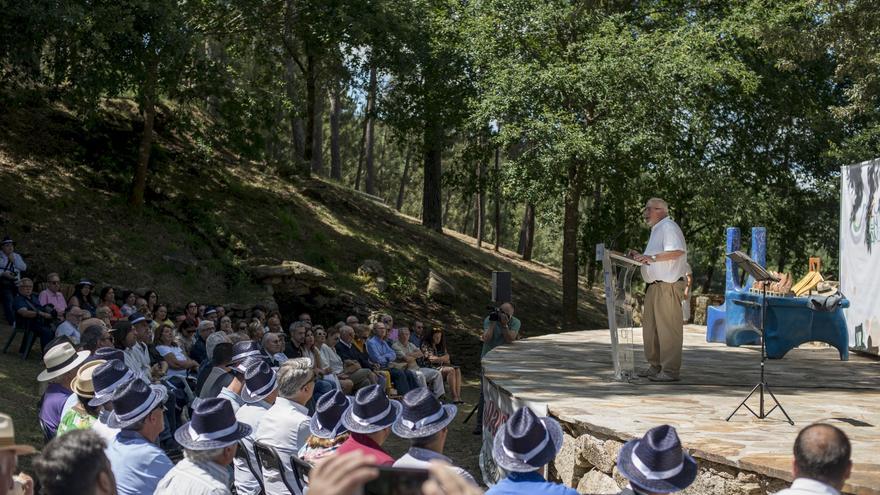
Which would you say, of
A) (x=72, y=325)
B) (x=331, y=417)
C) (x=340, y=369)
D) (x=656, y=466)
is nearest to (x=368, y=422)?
(x=331, y=417)

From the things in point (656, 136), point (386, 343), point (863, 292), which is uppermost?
point (656, 136)

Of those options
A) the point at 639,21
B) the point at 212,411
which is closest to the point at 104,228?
the point at 639,21

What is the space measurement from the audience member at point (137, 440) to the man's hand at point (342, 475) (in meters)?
2.73

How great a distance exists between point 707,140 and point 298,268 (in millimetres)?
10463

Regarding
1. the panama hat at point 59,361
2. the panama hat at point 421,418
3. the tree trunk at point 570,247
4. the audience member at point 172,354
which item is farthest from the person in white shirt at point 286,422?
the tree trunk at point 570,247

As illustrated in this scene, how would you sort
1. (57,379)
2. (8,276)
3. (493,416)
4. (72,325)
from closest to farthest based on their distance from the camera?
(57,379) < (493,416) < (72,325) < (8,276)

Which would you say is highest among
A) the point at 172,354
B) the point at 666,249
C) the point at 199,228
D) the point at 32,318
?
the point at 199,228

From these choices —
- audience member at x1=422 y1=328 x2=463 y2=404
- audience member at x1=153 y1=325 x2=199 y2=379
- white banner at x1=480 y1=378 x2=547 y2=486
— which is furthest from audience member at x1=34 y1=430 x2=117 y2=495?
audience member at x1=422 y1=328 x2=463 y2=404

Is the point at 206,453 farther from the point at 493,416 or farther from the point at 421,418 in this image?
the point at 493,416

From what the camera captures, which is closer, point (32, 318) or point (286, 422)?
point (286, 422)

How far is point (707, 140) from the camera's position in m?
24.2

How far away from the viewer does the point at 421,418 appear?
14.6 ft

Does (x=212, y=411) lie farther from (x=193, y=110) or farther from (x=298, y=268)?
(x=193, y=110)

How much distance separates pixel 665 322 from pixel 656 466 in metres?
5.23
